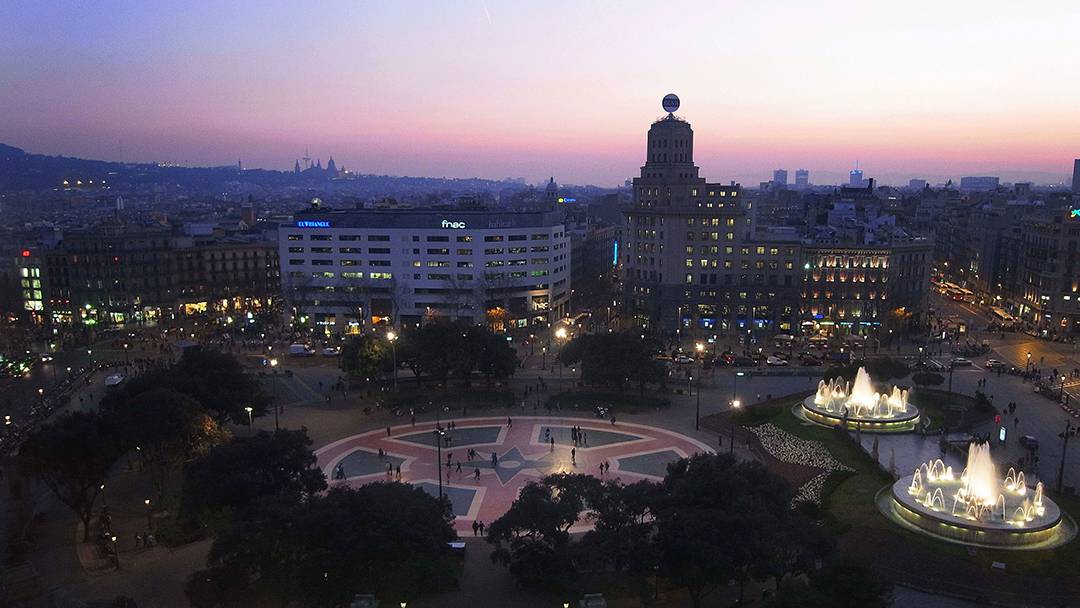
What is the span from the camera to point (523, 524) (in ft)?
103

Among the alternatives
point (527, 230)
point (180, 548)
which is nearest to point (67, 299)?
point (527, 230)

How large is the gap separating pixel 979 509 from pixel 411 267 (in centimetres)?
8411

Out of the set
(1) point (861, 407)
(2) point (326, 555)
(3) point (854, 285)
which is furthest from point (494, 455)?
(3) point (854, 285)

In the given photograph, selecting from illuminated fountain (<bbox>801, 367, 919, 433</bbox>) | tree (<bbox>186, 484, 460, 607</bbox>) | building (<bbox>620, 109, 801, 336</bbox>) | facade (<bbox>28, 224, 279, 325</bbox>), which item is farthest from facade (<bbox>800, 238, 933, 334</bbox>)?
facade (<bbox>28, 224, 279, 325</bbox>)

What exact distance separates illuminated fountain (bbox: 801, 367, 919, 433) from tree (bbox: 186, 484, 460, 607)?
3975 cm

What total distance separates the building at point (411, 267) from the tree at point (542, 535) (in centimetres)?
7187

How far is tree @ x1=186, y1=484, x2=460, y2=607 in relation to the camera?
96.4 feet

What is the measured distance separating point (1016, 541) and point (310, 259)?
321 ft

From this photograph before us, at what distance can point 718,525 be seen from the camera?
2945 centimetres

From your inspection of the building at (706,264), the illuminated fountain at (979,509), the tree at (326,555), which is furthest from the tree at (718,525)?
the building at (706,264)

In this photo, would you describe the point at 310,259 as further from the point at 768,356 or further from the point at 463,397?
the point at 768,356

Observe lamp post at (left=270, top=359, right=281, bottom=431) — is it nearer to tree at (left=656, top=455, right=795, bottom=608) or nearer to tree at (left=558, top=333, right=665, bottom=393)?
tree at (left=558, top=333, right=665, bottom=393)

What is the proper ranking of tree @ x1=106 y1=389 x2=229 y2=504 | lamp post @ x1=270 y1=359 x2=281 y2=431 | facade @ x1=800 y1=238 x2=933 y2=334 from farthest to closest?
facade @ x1=800 y1=238 x2=933 y2=334, lamp post @ x1=270 y1=359 x2=281 y2=431, tree @ x1=106 y1=389 x2=229 y2=504

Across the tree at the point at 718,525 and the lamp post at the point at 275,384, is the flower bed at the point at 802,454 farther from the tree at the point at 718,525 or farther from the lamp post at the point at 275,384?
the lamp post at the point at 275,384
